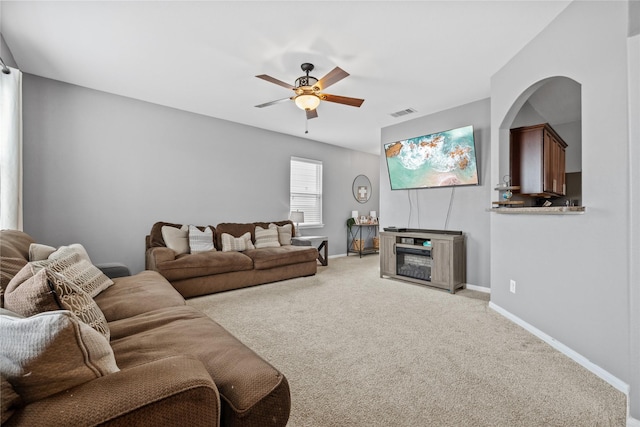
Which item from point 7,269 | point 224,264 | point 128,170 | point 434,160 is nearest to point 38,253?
point 7,269

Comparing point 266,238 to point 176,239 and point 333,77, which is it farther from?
point 333,77

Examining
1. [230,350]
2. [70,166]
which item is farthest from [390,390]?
[70,166]

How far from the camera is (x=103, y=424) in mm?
687

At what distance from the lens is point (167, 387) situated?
797 millimetres

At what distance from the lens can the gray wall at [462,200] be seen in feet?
13.1

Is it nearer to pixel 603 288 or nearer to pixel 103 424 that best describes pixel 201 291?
pixel 103 424

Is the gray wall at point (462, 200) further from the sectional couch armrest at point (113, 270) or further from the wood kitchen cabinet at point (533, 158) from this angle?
the sectional couch armrest at point (113, 270)

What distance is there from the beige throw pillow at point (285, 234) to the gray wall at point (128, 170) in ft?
1.79

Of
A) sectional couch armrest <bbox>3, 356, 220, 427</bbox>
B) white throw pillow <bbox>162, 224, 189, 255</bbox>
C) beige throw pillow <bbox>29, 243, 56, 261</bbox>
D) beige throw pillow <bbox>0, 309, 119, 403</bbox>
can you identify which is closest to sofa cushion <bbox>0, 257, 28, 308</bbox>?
beige throw pillow <bbox>29, 243, 56, 261</bbox>

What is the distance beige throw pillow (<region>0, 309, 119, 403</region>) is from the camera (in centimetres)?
72

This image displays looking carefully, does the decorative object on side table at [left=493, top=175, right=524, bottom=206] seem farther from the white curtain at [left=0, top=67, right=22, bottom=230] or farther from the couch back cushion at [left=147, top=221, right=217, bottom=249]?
the white curtain at [left=0, top=67, right=22, bottom=230]

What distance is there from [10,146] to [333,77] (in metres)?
2.97

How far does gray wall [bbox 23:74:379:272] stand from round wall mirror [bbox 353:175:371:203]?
2.22 meters

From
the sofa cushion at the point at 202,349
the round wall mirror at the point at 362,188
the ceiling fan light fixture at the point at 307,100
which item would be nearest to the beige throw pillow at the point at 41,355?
the sofa cushion at the point at 202,349
